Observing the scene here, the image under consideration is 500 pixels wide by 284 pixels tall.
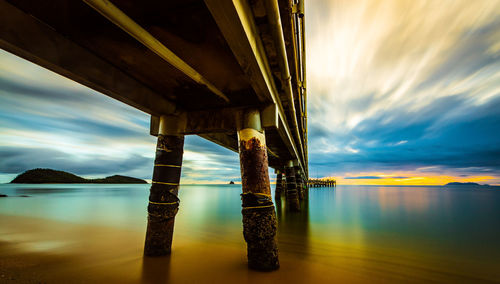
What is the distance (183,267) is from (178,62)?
4167 mm

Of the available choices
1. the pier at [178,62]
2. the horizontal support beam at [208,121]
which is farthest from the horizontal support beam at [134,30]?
the horizontal support beam at [208,121]

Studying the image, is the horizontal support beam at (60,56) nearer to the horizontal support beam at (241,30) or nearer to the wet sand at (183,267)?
the horizontal support beam at (241,30)

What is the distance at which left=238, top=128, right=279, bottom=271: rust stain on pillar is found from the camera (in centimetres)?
400

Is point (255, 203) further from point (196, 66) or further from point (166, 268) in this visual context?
point (196, 66)

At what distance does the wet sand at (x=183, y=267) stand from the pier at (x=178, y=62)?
0.49 metres

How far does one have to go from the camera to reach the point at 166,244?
4805 mm

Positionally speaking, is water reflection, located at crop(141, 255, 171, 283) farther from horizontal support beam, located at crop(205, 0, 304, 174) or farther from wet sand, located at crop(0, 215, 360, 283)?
horizontal support beam, located at crop(205, 0, 304, 174)

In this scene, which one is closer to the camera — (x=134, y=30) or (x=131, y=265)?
(x=134, y=30)

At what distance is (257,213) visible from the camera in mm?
4016

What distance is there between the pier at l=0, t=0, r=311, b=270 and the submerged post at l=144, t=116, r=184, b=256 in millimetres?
22

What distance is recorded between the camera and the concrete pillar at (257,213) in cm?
401

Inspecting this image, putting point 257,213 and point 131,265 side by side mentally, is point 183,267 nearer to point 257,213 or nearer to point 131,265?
point 131,265

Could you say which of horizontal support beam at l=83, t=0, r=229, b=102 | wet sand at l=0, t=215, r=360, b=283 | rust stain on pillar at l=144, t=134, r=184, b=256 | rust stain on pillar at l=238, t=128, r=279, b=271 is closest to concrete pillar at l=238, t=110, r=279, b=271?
rust stain on pillar at l=238, t=128, r=279, b=271

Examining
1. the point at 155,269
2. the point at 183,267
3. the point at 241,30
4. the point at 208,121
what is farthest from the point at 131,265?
the point at 241,30
